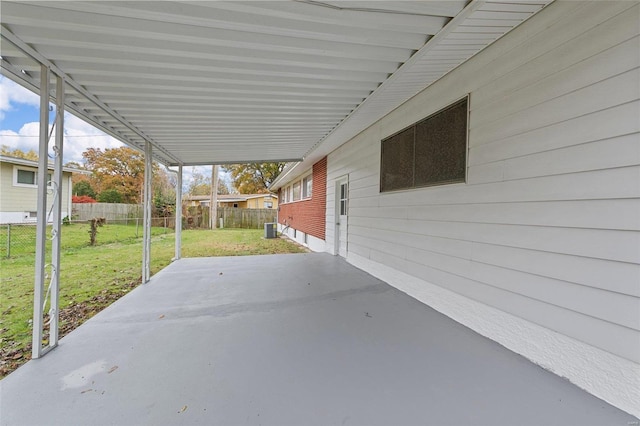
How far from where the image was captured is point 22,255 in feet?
23.9

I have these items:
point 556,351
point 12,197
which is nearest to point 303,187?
point 556,351

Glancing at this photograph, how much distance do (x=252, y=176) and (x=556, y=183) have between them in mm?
27365

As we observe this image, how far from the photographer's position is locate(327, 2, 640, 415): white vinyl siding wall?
66.9 inches

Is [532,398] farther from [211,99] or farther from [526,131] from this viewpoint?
[211,99]

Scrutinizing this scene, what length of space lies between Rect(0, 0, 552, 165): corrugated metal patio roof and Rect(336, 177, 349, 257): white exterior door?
110 inches

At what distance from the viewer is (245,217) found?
19969 mm

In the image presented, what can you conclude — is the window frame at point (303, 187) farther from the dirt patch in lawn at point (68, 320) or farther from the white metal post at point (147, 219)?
the dirt patch in lawn at point (68, 320)

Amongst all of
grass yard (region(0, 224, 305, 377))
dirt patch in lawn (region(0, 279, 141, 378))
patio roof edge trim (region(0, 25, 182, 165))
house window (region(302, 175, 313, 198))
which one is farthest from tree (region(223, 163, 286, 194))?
dirt patch in lawn (region(0, 279, 141, 378))

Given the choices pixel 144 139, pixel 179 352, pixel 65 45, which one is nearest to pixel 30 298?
pixel 144 139

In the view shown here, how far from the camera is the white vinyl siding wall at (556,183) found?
5.57ft

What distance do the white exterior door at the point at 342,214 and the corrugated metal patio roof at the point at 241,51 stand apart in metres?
2.80

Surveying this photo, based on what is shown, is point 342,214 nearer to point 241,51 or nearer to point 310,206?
point 310,206

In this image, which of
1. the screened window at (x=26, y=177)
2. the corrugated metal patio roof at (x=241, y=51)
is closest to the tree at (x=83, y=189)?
the screened window at (x=26, y=177)

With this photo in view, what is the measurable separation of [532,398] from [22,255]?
11.4 m
